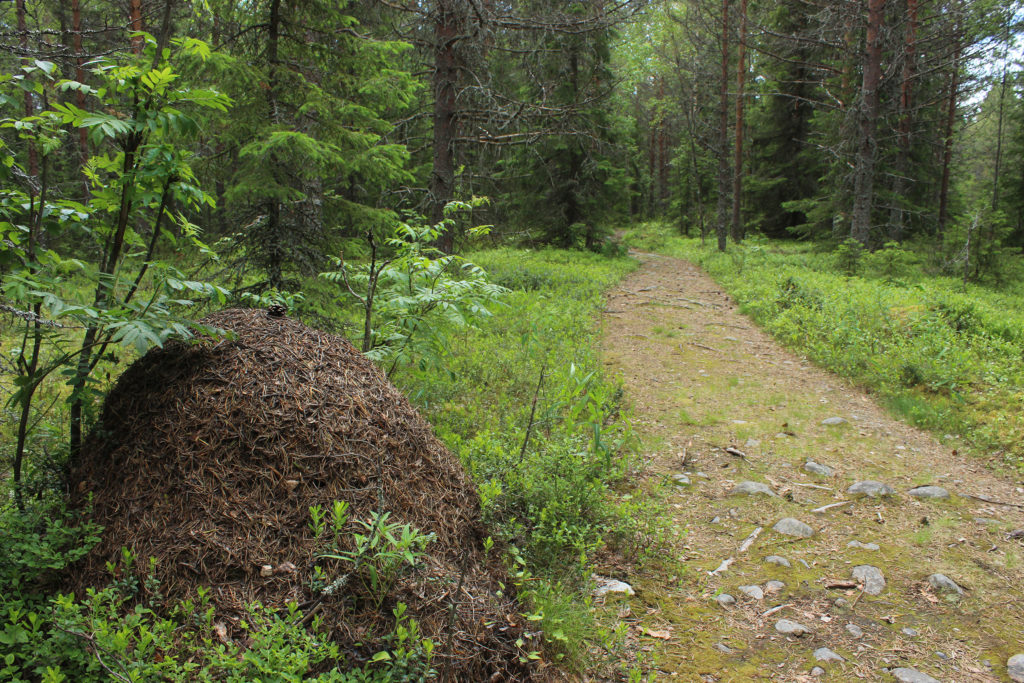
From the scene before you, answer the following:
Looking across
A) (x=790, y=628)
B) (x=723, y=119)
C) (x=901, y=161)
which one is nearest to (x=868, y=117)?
(x=901, y=161)

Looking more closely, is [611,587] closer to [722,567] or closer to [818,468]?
[722,567]

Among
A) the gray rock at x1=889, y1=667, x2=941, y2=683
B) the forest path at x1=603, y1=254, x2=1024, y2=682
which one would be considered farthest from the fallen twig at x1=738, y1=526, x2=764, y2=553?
the gray rock at x1=889, y1=667, x2=941, y2=683

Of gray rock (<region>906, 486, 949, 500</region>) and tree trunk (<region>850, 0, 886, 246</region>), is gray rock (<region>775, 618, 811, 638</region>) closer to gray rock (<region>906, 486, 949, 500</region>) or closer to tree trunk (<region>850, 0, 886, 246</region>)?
gray rock (<region>906, 486, 949, 500</region>)

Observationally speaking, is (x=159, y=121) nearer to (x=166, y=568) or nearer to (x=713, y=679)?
(x=166, y=568)

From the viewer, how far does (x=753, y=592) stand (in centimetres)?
362

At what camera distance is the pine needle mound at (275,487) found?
8.20 ft

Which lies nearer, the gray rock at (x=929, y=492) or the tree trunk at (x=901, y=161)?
the gray rock at (x=929, y=492)

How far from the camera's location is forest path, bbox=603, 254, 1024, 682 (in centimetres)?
311

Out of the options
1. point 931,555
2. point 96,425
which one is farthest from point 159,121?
point 931,555

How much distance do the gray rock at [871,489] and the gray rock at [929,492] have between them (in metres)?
0.15

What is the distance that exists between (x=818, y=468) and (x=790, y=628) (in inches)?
93.2

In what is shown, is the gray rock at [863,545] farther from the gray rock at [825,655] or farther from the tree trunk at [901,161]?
the tree trunk at [901,161]

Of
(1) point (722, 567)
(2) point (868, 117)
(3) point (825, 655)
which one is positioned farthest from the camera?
(2) point (868, 117)

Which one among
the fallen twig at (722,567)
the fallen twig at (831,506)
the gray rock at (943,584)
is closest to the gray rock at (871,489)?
the fallen twig at (831,506)
